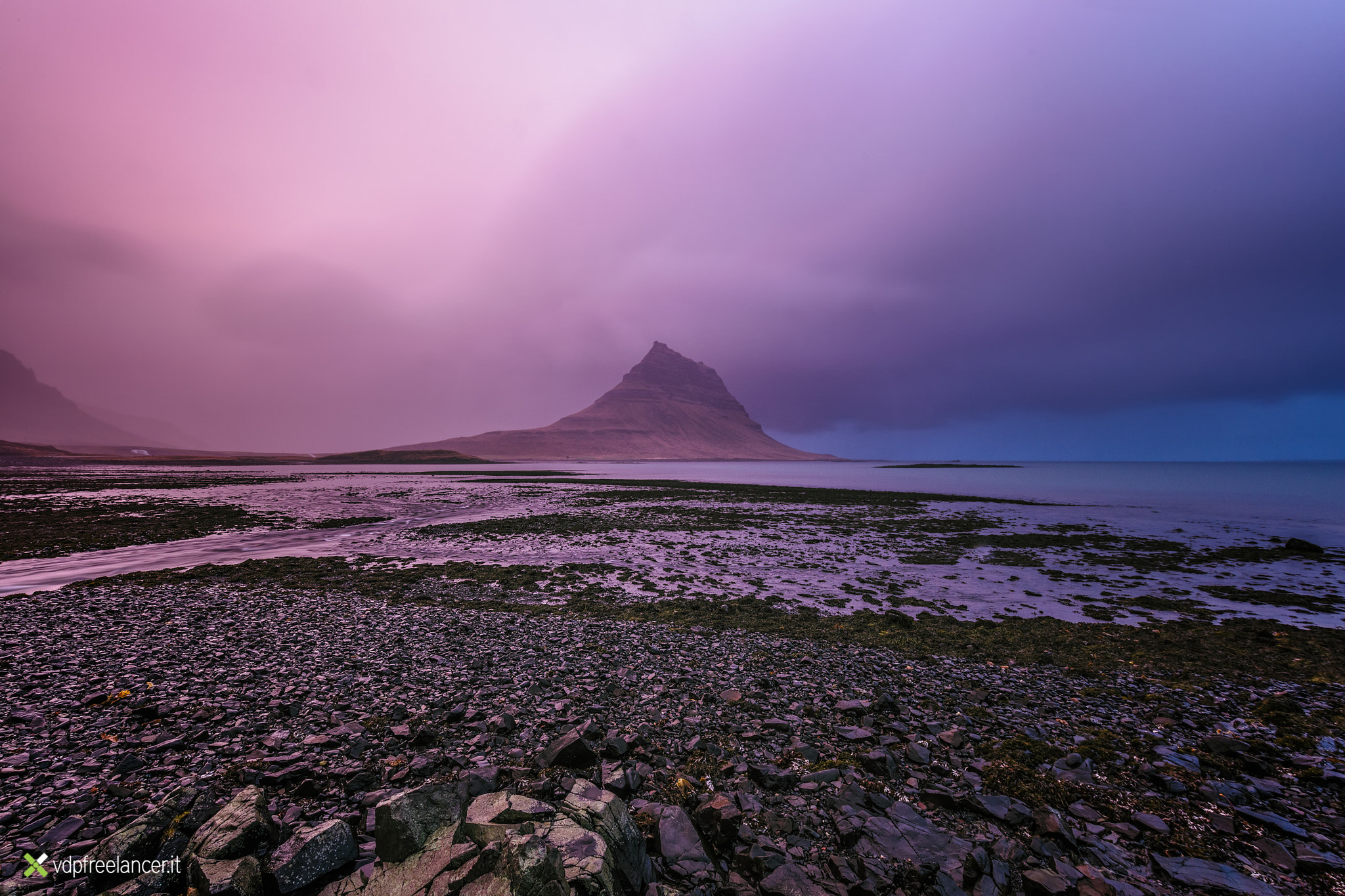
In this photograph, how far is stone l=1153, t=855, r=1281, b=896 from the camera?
493 centimetres

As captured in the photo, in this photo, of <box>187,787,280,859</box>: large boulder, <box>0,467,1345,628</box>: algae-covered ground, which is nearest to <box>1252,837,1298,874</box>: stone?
<box>0,467,1345,628</box>: algae-covered ground

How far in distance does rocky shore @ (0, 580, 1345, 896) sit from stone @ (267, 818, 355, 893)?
0.08 ft

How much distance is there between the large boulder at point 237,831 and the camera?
4570 millimetres

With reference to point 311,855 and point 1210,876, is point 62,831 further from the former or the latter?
point 1210,876

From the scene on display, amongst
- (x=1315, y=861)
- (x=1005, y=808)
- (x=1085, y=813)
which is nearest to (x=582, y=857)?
(x=1005, y=808)

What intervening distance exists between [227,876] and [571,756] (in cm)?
350

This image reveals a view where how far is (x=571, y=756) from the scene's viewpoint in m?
6.64

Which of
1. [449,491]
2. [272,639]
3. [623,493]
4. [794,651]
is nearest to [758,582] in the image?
[794,651]

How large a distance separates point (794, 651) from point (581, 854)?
7.74 meters

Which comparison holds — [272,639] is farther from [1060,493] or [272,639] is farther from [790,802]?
[1060,493]

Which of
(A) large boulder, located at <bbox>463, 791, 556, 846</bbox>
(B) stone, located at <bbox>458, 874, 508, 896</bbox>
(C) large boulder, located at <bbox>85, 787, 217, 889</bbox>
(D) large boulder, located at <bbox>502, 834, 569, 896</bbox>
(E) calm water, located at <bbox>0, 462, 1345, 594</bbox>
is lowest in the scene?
(E) calm water, located at <bbox>0, 462, 1345, 594</bbox>

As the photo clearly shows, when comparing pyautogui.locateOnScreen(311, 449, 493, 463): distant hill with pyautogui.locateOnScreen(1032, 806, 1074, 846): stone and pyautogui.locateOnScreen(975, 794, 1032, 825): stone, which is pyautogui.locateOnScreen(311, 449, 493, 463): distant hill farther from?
pyautogui.locateOnScreen(1032, 806, 1074, 846): stone

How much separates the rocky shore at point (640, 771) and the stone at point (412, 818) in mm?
20

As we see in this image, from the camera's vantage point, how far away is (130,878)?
4449 millimetres
